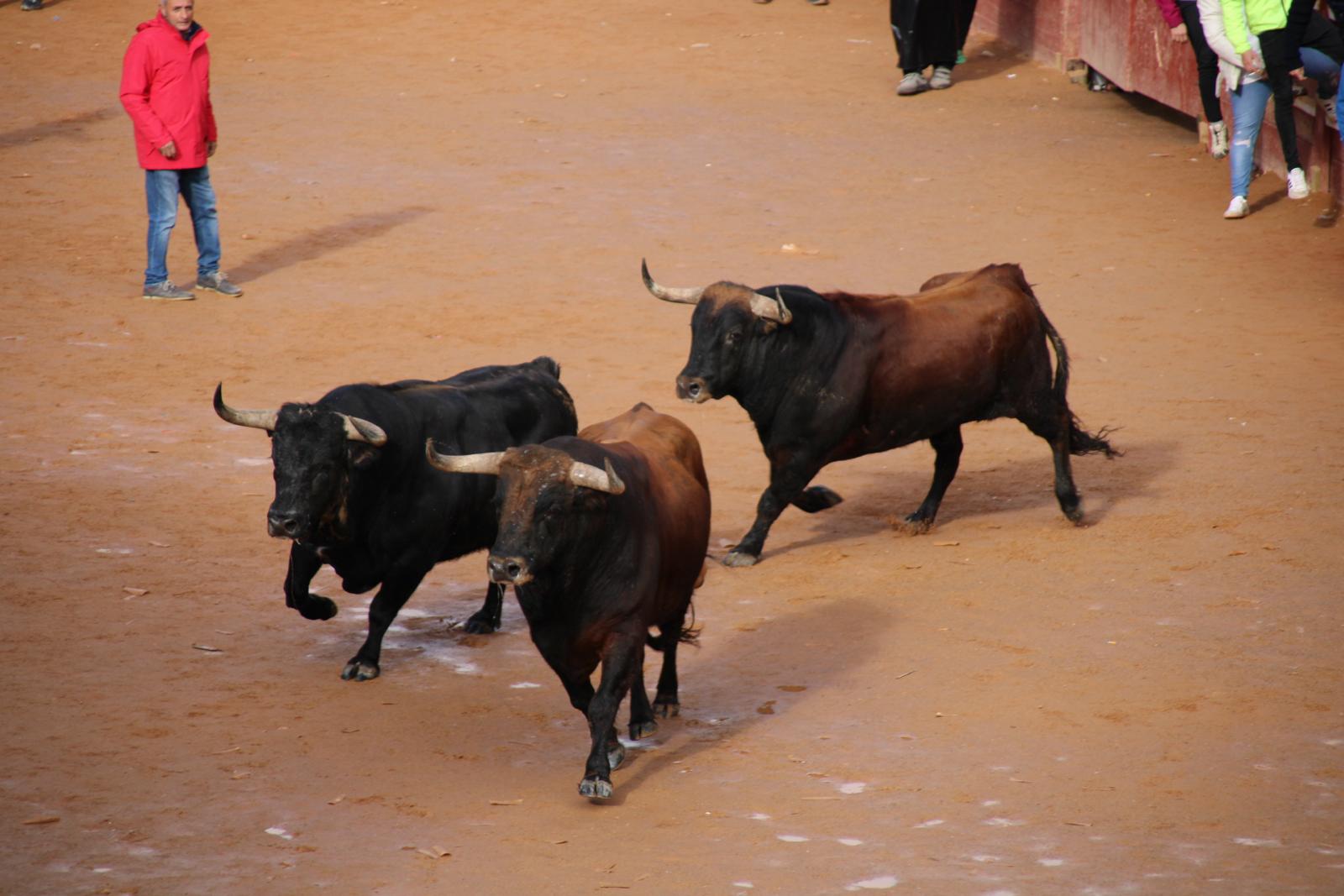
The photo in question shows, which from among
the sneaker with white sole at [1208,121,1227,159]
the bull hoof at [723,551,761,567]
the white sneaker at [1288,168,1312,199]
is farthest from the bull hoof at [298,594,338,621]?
the sneaker with white sole at [1208,121,1227,159]

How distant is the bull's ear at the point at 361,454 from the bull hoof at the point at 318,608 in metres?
0.78

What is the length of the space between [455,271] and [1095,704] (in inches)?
347

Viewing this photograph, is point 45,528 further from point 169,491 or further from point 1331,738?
point 1331,738

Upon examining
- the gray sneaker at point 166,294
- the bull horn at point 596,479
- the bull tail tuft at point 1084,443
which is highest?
the bull horn at point 596,479

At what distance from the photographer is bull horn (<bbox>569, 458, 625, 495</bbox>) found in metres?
6.36

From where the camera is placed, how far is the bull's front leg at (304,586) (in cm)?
796

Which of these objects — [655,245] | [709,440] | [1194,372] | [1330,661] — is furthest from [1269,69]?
[1330,661]

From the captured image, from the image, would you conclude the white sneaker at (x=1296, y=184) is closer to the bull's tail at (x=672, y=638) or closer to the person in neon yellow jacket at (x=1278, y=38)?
the person in neon yellow jacket at (x=1278, y=38)

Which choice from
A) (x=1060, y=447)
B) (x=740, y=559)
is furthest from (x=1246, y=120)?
(x=740, y=559)

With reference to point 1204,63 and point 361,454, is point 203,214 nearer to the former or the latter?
point 361,454

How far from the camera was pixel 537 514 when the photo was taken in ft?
20.9

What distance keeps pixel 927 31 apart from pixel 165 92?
10532mm

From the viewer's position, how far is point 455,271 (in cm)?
1485

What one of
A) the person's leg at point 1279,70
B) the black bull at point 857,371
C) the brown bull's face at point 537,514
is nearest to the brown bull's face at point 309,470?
the brown bull's face at point 537,514
